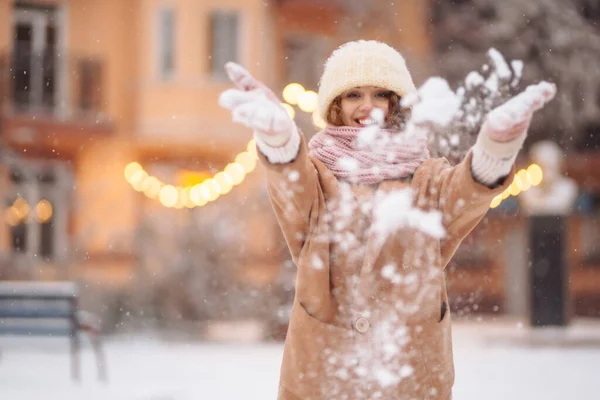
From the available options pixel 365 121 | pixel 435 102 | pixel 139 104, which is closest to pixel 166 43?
pixel 139 104

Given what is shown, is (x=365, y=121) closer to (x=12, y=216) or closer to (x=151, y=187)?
(x=151, y=187)

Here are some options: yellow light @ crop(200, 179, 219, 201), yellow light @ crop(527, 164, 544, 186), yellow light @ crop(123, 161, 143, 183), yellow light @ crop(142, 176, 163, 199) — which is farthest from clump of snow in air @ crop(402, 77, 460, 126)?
yellow light @ crop(123, 161, 143, 183)

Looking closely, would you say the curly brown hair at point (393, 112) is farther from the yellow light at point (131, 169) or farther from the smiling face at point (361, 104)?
the yellow light at point (131, 169)

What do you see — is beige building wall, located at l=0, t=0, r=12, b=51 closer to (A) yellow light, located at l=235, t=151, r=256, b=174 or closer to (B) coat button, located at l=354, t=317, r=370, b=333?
(A) yellow light, located at l=235, t=151, r=256, b=174

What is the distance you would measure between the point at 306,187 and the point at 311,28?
54.8 feet

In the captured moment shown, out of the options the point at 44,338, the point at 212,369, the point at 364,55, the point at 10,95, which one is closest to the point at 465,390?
the point at 212,369

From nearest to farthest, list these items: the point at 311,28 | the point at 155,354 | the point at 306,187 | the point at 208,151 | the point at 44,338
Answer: the point at 306,187
the point at 44,338
the point at 155,354
the point at 208,151
the point at 311,28

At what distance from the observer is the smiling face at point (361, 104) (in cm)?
298

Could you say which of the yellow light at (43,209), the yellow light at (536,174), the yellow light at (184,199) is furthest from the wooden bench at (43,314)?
the yellow light at (43,209)

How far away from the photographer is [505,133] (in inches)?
100.0

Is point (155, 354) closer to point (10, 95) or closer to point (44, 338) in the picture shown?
point (44, 338)

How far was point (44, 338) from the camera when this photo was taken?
348 inches

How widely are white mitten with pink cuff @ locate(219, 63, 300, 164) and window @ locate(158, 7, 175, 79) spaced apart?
15619 millimetres

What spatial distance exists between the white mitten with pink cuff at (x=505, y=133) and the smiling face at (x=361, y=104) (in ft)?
1.53
